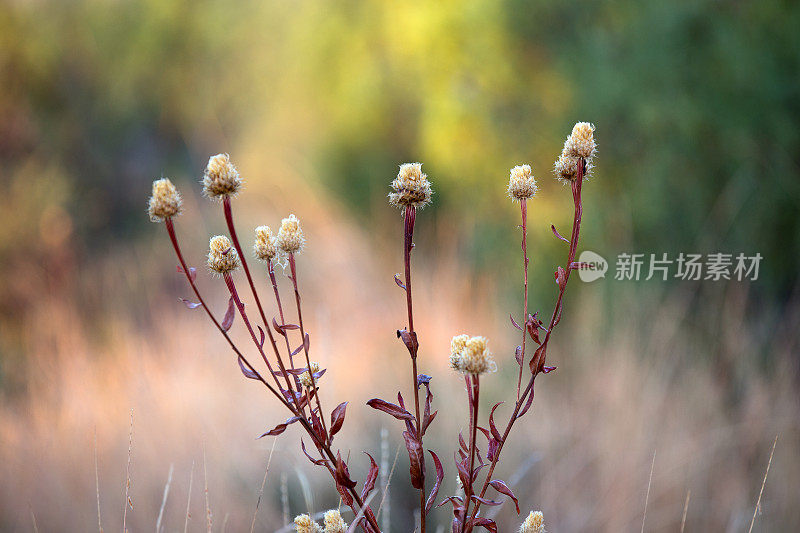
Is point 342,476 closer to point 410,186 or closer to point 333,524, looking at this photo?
point 333,524

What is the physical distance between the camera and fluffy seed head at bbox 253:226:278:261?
773 mm

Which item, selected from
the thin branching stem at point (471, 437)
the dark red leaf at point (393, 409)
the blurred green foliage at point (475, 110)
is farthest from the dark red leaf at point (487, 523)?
the blurred green foliage at point (475, 110)

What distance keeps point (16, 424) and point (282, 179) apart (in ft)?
17.8

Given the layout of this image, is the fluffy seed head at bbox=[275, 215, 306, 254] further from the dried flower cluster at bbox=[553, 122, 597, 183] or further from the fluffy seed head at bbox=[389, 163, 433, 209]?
the dried flower cluster at bbox=[553, 122, 597, 183]

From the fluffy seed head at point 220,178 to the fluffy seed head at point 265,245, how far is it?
0.08 meters

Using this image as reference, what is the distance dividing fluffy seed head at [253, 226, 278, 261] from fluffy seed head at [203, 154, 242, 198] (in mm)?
84

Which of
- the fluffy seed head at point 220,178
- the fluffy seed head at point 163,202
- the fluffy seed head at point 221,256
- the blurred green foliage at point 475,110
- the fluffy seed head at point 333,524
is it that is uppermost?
the blurred green foliage at point 475,110

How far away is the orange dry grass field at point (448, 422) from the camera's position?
2.41 metres

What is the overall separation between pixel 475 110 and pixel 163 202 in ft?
10.7

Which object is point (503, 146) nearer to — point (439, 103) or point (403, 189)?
point (439, 103)

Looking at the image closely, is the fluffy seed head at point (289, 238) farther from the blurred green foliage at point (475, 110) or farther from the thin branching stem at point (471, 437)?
the blurred green foliage at point (475, 110)

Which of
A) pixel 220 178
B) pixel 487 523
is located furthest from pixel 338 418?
pixel 220 178

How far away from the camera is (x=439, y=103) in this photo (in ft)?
13.9

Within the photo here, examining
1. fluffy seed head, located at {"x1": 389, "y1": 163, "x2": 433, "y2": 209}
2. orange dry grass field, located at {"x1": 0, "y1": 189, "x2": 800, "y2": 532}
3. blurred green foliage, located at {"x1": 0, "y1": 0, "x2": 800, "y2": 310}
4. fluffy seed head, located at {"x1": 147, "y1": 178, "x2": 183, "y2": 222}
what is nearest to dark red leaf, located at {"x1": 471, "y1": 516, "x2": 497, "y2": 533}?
fluffy seed head, located at {"x1": 389, "y1": 163, "x2": 433, "y2": 209}
